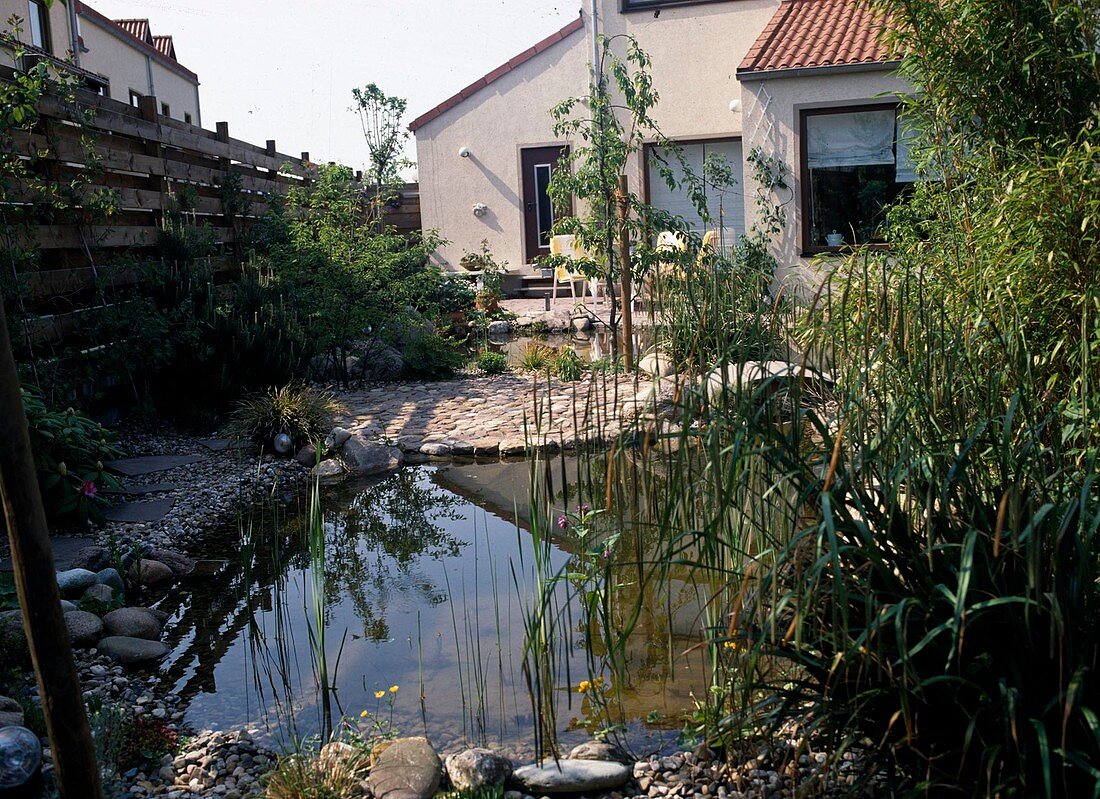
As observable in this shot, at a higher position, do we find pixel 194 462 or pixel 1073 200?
pixel 1073 200

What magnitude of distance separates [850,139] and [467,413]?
532 centimetres

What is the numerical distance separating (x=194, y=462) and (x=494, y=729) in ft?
13.3

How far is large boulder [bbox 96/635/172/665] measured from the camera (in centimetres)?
379

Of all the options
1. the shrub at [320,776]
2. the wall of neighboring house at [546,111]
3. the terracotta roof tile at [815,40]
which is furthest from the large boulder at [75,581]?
the wall of neighboring house at [546,111]

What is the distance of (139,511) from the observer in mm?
5559

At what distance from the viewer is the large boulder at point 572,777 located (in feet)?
9.00

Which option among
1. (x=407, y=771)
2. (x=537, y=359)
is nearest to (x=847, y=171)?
(x=537, y=359)

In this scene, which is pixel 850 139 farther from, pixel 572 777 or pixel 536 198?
pixel 572 777

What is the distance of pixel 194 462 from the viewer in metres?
6.62

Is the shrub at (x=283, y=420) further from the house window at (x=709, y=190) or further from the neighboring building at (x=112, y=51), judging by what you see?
the house window at (x=709, y=190)

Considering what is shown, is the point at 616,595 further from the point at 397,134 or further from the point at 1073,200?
the point at 397,134

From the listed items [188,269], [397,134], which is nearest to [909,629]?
[188,269]

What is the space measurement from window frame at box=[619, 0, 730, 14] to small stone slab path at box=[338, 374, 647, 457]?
6111 millimetres

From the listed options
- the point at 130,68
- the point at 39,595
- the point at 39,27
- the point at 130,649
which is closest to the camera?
A: the point at 39,595
